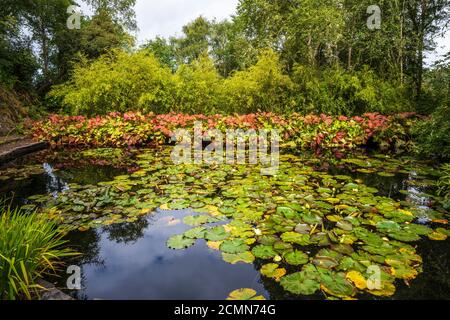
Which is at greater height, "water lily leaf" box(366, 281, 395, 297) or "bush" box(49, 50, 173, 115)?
"bush" box(49, 50, 173, 115)

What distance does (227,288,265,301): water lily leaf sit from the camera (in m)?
1.91

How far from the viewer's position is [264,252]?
238 cm

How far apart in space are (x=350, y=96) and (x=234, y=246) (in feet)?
23.8

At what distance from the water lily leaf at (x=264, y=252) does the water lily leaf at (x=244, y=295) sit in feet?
1.31

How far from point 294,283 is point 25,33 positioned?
61.0 ft

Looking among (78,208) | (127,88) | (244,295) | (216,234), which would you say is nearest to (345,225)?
(216,234)

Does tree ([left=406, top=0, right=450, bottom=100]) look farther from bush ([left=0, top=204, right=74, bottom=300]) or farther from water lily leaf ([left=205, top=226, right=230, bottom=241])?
bush ([left=0, top=204, right=74, bottom=300])

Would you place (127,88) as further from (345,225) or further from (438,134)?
(438,134)

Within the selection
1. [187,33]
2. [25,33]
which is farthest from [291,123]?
[187,33]

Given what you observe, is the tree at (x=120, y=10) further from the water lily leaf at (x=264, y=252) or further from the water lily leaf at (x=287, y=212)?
the water lily leaf at (x=264, y=252)

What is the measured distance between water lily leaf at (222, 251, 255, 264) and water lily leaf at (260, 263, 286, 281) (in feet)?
0.45

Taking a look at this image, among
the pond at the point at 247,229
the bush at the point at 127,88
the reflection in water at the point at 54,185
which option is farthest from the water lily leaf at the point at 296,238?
the bush at the point at 127,88

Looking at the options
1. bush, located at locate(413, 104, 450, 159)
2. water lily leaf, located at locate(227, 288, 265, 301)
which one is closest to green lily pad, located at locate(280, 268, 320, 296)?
water lily leaf, located at locate(227, 288, 265, 301)
